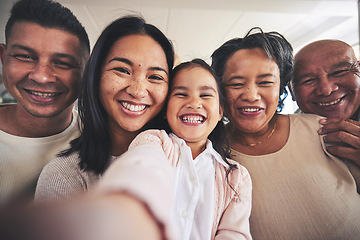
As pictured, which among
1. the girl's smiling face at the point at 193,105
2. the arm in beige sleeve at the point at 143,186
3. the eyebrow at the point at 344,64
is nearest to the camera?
the arm in beige sleeve at the point at 143,186

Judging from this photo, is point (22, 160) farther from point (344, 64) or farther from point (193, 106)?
point (344, 64)

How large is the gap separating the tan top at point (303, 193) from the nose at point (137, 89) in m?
0.43

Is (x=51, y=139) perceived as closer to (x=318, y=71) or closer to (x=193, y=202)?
(x=193, y=202)

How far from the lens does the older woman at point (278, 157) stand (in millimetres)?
652

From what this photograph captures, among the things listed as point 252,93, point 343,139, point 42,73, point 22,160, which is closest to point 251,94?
point 252,93

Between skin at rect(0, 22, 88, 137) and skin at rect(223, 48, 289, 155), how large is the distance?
24.5 inches

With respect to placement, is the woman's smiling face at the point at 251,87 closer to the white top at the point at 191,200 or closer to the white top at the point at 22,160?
the white top at the point at 191,200

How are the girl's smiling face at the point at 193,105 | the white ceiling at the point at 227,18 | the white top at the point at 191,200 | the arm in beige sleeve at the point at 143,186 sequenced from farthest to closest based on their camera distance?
the white ceiling at the point at 227,18, the girl's smiling face at the point at 193,105, the white top at the point at 191,200, the arm in beige sleeve at the point at 143,186

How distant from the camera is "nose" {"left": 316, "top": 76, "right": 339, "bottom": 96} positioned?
85cm

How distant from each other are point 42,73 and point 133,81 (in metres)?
0.36

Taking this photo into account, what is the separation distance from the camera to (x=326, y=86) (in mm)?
854

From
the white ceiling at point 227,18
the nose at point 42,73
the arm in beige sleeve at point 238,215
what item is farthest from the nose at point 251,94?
the nose at point 42,73

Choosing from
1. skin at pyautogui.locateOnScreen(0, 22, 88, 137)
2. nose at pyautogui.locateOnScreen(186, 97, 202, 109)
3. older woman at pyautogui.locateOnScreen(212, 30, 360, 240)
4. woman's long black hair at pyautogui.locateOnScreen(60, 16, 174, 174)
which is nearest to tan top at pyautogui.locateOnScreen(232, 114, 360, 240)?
older woman at pyautogui.locateOnScreen(212, 30, 360, 240)

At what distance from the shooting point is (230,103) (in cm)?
80
